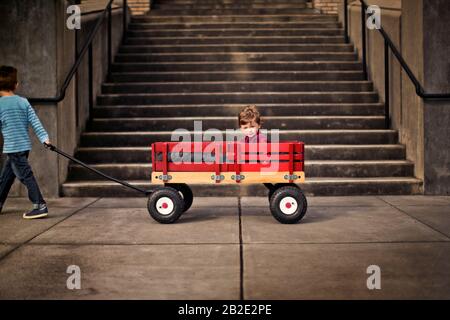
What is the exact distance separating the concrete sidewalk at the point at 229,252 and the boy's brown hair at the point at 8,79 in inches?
51.8

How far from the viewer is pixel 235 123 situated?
9.03 meters

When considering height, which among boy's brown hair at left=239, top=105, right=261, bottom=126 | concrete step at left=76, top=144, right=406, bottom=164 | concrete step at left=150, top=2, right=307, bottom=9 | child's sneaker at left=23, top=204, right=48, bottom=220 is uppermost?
concrete step at left=150, top=2, right=307, bottom=9

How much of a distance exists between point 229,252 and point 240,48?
734cm

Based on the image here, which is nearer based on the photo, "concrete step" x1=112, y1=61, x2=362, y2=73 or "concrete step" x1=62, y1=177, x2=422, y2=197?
"concrete step" x1=62, y1=177, x2=422, y2=197

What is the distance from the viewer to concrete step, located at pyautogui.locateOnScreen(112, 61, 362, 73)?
10.7 meters

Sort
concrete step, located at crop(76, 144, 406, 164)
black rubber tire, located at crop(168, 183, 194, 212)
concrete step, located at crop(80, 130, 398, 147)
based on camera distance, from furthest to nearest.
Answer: concrete step, located at crop(80, 130, 398, 147)
concrete step, located at crop(76, 144, 406, 164)
black rubber tire, located at crop(168, 183, 194, 212)

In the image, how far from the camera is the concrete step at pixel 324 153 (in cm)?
834

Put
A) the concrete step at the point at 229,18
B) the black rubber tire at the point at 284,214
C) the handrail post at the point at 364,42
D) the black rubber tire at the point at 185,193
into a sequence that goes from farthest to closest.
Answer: the concrete step at the point at 229,18 → the handrail post at the point at 364,42 → the black rubber tire at the point at 185,193 → the black rubber tire at the point at 284,214

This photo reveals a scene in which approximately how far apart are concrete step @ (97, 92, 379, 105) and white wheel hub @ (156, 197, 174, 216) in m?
4.11

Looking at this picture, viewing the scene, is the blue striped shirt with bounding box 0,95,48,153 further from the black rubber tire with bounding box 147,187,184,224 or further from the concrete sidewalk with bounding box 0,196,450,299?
the black rubber tire with bounding box 147,187,184,224

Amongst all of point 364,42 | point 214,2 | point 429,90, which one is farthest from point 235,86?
point 214,2

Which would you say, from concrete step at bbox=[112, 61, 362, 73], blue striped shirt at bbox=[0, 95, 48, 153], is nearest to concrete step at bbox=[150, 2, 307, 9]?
concrete step at bbox=[112, 61, 362, 73]

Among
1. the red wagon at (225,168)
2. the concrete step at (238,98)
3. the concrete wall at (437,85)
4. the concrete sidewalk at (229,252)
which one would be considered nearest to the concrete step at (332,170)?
the concrete wall at (437,85)

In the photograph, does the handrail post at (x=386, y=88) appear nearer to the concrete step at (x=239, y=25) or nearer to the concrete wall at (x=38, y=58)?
the concrete step at (x=239, y=25)
